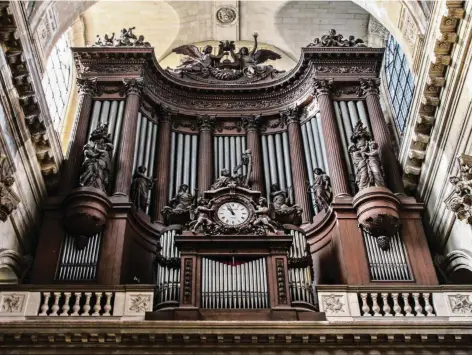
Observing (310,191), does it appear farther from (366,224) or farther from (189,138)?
(189,138)

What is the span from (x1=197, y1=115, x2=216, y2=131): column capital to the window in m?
5.33

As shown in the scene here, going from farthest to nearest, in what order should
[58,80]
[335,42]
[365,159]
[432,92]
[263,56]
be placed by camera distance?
[58,80] → [263,56] → [335,42] → [365,159] → [432,92]

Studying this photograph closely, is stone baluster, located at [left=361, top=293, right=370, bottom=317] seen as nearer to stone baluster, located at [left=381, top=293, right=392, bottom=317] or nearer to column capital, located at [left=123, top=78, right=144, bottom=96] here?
stone baluster, located at [left=381, top=293, right=392, bottom=317]

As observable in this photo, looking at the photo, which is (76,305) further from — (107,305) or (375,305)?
(375,305)

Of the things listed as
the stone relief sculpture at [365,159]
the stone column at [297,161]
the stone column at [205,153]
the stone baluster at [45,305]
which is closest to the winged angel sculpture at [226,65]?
the stone column at [205,153]

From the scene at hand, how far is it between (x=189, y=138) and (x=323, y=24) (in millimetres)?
8295

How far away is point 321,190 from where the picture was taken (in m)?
17.3

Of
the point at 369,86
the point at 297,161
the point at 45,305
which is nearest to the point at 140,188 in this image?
the point at 297,161

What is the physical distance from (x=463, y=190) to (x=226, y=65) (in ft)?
33.8

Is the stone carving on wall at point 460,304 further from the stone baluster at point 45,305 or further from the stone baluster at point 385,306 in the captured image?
the stone baluster at point 45,305

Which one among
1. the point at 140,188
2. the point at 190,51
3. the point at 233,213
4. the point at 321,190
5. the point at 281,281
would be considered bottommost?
the point at 281,281

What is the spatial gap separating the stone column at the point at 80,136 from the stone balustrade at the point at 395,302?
6576mm

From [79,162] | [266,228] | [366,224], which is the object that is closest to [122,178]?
[79,162]

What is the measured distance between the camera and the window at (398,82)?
69.6 feet
